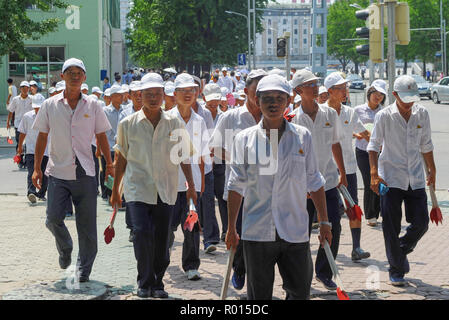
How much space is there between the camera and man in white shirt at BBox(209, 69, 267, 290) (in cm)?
696

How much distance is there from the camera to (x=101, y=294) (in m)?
6.65

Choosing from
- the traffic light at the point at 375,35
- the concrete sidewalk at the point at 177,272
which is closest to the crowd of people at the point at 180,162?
the concrete sidewalk at the point at 177,272

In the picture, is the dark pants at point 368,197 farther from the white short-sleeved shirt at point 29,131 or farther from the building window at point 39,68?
the building window at point 39,68

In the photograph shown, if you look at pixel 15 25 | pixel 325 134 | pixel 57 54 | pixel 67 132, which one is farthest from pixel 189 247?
pixel 57 54

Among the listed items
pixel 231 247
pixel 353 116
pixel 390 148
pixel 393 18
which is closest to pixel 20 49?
pixel 393 18

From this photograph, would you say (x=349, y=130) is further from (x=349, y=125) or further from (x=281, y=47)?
(x=281, y=47)

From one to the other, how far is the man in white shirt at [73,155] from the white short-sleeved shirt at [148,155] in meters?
0.71

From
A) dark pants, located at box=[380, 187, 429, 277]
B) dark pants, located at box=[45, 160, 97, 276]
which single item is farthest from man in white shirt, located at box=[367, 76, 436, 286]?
dark pants, located at box=[45, 160, 97, 276]

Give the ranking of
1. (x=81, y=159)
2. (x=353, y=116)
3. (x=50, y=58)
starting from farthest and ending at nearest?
1. (x=50, y=58)
2. (x=353, y=116)
3. (x=81, y=159)

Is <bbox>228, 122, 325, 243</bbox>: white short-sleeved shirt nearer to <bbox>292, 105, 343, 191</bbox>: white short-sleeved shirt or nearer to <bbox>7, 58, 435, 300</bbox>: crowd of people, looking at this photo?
<bbox>7, 58, 435, 300</bbox>: crowd of people

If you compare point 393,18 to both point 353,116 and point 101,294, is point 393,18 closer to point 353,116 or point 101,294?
point 353,116

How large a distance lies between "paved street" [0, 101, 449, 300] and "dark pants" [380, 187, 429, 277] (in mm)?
304

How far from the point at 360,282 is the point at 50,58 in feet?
106
